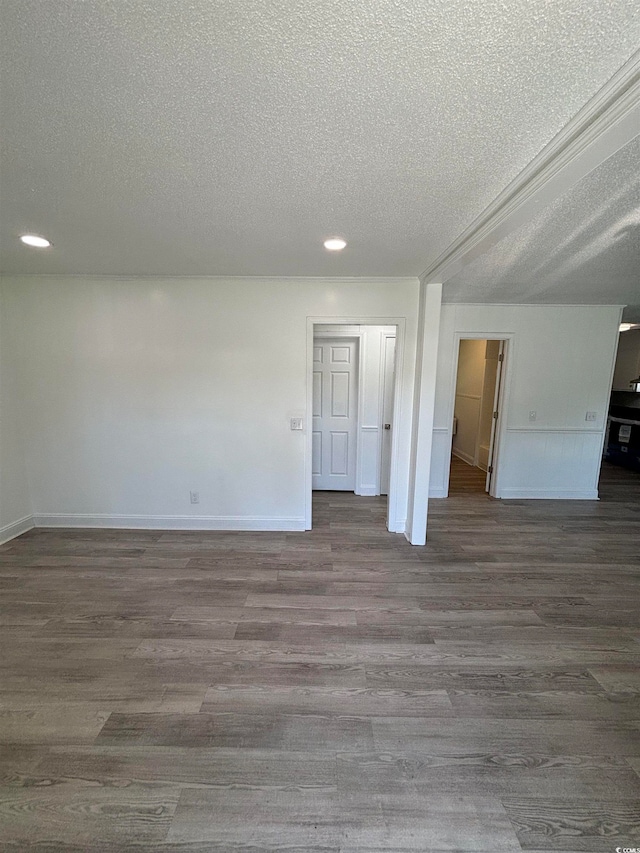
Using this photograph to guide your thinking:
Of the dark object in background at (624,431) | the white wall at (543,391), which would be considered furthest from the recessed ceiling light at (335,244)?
the dark object in background at (624,431)

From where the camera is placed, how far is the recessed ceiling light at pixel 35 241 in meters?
2.14

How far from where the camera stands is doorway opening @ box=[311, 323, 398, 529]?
415 centimetres

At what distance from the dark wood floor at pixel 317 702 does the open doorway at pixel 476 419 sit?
196 centimetres

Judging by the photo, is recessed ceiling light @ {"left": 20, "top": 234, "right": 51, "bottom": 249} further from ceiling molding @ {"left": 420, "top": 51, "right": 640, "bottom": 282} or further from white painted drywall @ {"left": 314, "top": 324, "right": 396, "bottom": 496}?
ceiling molding @ {"left": 420, "top": 51, "right": 640, "bottom": 282}

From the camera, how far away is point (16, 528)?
3086mm

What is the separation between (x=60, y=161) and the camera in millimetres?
1375

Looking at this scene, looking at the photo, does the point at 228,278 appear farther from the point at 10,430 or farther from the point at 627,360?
the point at 627,360

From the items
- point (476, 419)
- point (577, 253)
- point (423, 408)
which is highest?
point (577, 253)

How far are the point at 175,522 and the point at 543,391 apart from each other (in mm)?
4765

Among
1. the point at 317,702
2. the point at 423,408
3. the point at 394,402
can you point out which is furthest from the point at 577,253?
the point at 317,702

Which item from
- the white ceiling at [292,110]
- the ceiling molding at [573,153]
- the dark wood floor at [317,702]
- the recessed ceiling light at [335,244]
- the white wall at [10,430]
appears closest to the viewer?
the white ceiling at [292,110]

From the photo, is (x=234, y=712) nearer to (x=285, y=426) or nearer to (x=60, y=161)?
(x=285, y=426)

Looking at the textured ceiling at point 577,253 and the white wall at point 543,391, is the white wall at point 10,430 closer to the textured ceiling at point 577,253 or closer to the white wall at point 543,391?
the textured ceiling at point 577,253

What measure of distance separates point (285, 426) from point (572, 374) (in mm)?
3809
